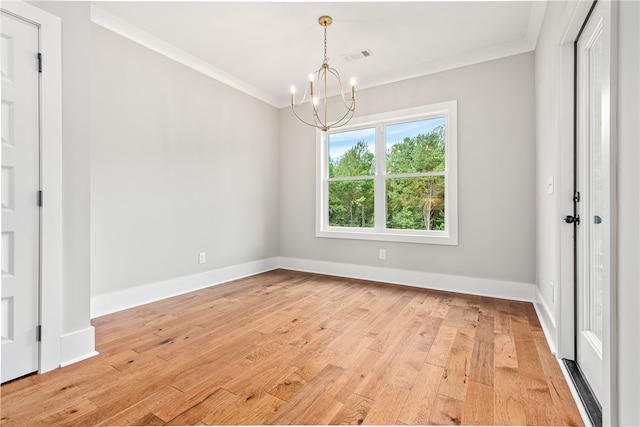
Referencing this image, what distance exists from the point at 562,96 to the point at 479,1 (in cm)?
119

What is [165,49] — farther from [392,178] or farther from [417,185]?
[417,185]

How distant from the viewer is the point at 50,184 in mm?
1826

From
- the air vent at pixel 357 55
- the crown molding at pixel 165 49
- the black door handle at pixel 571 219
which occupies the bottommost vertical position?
the black door handle at pixel 571 219

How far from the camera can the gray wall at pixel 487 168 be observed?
10.5 ft

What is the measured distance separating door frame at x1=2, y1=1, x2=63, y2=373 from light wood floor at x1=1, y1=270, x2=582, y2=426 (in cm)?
24

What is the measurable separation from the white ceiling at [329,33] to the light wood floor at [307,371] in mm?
2634

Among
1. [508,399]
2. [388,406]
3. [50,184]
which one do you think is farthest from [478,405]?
[50,184]

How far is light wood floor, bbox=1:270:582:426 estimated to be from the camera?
4.70 ft

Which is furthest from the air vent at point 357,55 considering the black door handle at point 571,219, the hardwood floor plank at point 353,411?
the hardwood floor plank at point 353,411

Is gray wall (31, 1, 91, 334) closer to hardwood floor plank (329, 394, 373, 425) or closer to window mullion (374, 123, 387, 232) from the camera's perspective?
hardwood floor plank (329, 394, 373, 425)

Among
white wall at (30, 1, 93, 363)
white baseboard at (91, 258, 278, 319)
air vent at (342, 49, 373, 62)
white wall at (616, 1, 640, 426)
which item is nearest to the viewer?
white wall at (616, 1, 640, 426)

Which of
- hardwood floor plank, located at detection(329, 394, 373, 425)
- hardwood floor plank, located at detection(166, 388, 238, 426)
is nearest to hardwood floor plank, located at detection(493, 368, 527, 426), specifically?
hardwood floor plank, located at detection(329, 394, 373, 425)

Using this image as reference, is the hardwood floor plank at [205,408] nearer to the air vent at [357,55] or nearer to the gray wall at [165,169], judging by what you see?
the gray wall at [165,169]

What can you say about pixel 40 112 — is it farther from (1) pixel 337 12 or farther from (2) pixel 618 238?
(2) pixel 618 238
